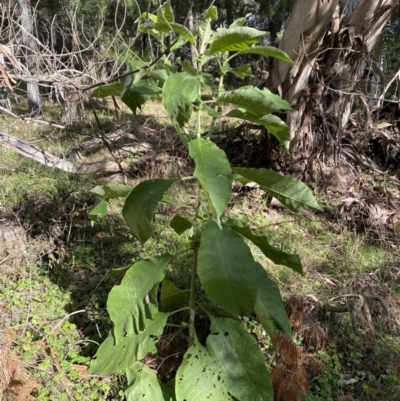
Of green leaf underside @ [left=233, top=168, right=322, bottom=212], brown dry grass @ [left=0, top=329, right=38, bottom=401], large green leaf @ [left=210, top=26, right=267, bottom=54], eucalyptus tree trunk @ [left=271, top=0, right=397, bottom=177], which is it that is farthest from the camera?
eucalyptus tree trunk @ [left=271, top=0, right=397, bottom=177]

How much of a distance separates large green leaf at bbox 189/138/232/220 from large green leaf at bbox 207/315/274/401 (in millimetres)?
612

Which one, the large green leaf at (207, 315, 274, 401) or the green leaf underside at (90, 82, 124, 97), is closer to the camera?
the large green leaf at (207, 315, 274, 401)

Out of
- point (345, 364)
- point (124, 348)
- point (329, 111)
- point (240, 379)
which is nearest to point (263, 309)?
point (240, 379)

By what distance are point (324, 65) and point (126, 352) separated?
2.99m

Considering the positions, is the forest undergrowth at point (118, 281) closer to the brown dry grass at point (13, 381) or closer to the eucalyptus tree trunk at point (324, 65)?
the brown dry grass at point (13, 381)

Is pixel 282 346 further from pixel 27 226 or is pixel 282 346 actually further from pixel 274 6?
pixel 274 6

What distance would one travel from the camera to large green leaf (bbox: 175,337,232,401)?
1.41 metres

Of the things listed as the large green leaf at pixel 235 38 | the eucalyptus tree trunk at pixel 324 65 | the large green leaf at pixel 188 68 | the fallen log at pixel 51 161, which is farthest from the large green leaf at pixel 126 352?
the eucalyptus tree trunk at pixel 324 65

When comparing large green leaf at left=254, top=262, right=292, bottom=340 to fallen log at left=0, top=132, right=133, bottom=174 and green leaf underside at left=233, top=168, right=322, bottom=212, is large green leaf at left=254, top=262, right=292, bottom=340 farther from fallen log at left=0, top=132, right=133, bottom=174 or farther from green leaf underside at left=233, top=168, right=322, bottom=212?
fallen log at left=0, top=132, right=133, bottom=174

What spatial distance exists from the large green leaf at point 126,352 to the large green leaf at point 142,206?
0.44 metres

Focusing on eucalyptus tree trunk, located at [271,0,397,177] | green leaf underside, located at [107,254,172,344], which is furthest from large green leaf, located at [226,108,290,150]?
eucalyptus tree trunk, located at [271,0,397,177]

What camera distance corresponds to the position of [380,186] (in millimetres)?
3730

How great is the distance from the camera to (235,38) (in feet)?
4.30

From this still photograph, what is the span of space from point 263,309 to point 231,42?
40.7 inches
